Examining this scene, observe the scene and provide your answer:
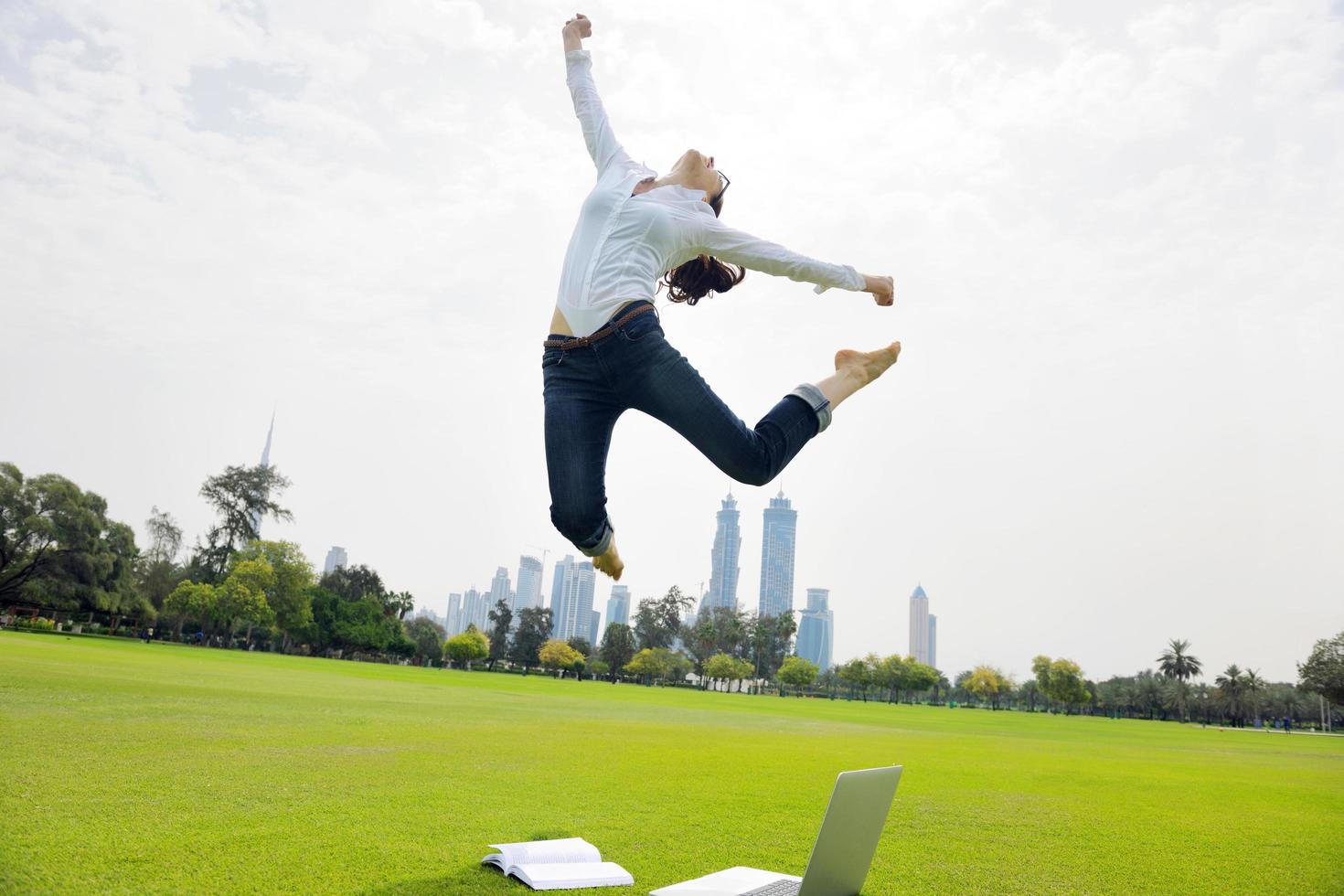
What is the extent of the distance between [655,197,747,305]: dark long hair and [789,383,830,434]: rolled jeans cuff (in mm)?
750

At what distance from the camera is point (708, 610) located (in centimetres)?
11775

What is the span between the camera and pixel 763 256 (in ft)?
11.8

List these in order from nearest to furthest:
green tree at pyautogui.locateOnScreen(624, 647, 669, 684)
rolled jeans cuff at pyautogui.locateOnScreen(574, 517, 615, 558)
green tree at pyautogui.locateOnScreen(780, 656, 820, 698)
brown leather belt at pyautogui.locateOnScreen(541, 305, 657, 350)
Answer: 1. brown leather belt at pyautogui.locateOnScreen(541, 305, 657, 350)
2. rolled jeans cuff at pyautogui.locateOnScreen(574, 517, 615, 558)
3. green tree at pyautogui.locateOnScreen(624, 647, 669, 684)
4. green tree at pyautogui.locateOnScreen(780, 656, 820, 698)

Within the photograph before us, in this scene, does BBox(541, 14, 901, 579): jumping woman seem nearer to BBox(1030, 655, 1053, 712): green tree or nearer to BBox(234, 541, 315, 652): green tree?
BBox(234, 541, 315, 652): green tree

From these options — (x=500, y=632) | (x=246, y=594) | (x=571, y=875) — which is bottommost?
(x=500, y=632)

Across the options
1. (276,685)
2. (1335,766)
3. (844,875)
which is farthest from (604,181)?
(1335,766)

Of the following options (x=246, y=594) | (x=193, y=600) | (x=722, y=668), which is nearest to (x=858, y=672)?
(x=722, y=668)

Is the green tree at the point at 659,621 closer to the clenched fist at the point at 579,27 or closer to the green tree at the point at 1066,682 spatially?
the green tree at the point at 1066,682

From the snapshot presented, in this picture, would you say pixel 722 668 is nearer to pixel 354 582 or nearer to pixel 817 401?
pixel 354 582

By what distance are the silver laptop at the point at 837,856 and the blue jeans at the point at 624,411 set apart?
137cm

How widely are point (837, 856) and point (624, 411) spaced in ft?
7.00

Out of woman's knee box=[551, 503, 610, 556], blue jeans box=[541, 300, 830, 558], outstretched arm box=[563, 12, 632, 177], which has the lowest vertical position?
woman's knee box=[551, 503, 610, 556]

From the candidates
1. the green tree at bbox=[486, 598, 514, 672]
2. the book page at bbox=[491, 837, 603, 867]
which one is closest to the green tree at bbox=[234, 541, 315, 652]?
the green tree at bbox=[486, 598, 514, 672]

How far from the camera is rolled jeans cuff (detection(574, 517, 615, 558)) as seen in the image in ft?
12.7
